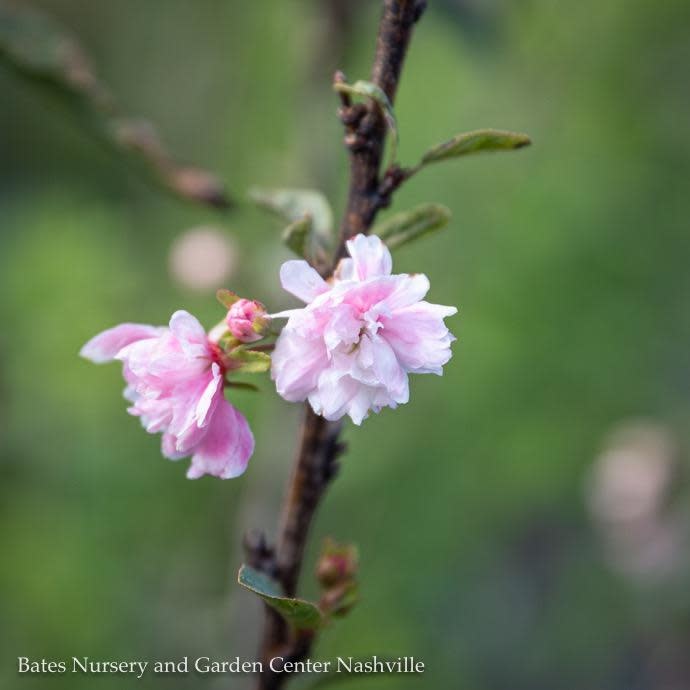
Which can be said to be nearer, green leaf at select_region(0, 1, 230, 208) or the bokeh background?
green leaf at select_region(0, 1, 230, 208)

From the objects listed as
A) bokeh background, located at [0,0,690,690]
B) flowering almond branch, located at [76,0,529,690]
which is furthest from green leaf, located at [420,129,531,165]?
bokeh background, located at [0,0,690,690]

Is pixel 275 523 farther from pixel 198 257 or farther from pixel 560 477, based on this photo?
pixel 560 477

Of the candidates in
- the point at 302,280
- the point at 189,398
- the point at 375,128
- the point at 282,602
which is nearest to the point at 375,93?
the point at 375,128

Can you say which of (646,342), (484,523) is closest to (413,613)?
(484,523)

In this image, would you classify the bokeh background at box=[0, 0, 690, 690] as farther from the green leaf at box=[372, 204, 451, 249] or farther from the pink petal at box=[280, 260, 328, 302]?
the pink petal at box=[280, 260, 328, 302]

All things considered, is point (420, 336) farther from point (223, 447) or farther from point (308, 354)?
point (223, 447)

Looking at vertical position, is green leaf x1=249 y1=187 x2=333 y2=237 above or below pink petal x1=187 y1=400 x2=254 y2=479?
above
